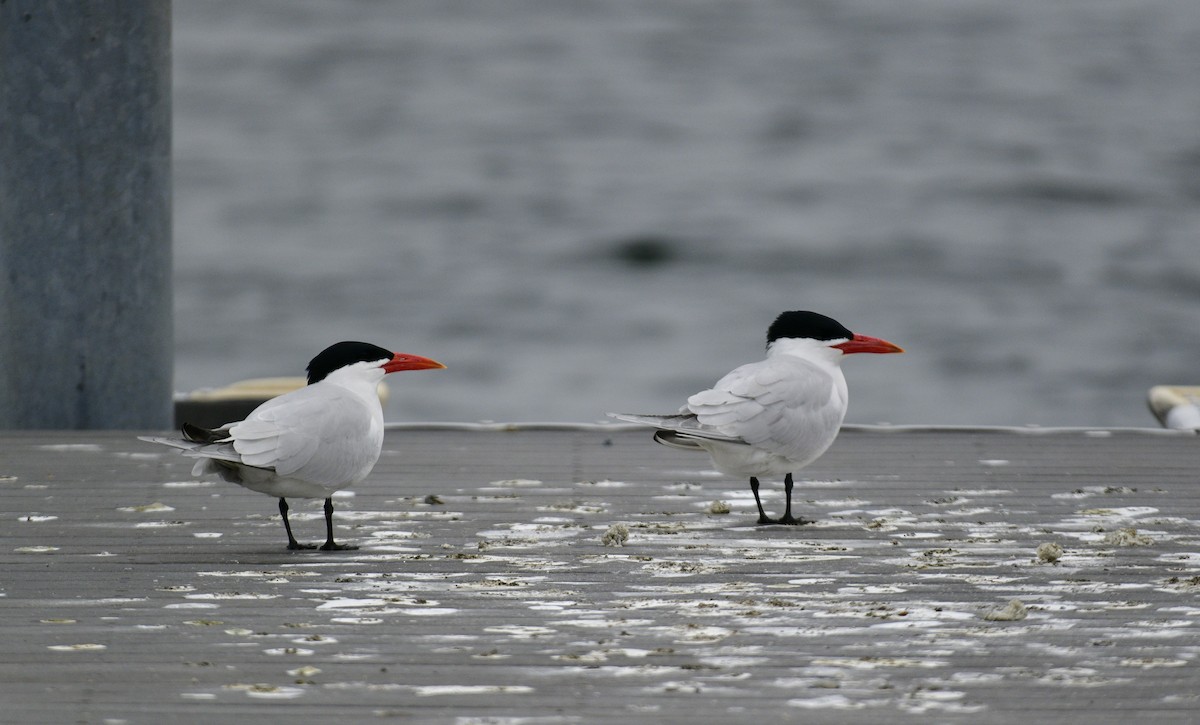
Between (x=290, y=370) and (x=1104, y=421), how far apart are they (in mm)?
10329

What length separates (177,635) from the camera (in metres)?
3.62

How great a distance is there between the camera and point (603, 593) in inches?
161

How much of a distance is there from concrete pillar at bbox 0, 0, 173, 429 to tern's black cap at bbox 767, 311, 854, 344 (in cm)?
294

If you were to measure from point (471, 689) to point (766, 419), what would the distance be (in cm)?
207

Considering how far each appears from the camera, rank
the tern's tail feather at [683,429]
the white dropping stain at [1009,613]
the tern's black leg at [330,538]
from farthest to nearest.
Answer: the tern's tail feather at [683,429], the tern's black leg at [330,538], the white dropping stain at [1009,613]

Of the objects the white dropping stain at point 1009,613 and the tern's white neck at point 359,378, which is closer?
the white dropping stain at point 1009,613

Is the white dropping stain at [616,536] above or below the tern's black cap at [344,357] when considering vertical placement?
below

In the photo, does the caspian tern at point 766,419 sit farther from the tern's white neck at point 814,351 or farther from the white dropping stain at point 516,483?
the white dropping stain at point 516,483

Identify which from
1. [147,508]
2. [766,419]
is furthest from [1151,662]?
[147,508]

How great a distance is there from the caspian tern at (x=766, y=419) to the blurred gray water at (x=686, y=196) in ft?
42.3

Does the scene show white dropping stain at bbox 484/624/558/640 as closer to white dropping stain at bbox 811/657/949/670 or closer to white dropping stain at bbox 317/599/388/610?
white dropping stain at bbox 317/599/388/610

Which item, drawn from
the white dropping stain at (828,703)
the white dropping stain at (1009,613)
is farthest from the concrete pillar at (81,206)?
the white dropping stain at (828,703)

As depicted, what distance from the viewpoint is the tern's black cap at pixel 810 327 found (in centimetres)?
539

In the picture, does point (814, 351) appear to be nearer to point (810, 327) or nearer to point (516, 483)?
point (810, 327)
